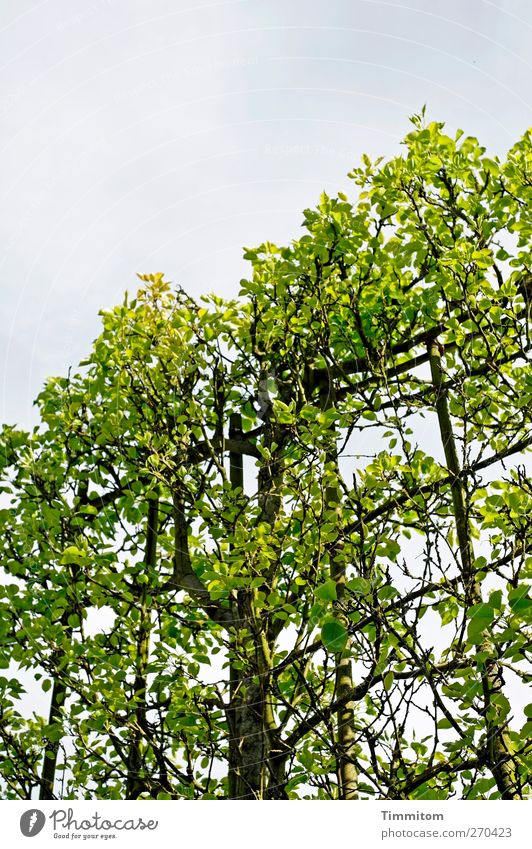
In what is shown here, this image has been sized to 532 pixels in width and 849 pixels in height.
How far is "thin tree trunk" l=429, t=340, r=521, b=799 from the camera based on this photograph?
2.95 metres

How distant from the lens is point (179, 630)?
4.57 metres

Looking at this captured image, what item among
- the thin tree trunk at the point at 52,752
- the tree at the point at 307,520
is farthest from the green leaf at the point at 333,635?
the thin tree trunk at the point at 52,752

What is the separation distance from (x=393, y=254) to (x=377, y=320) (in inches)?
13.7

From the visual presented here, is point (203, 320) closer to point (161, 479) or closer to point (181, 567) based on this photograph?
point (161, 479)

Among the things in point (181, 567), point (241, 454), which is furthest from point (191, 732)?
point (241, 454)

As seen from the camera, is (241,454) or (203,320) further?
(241,454)
